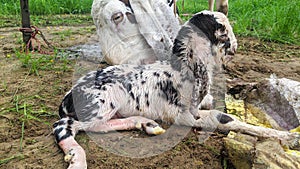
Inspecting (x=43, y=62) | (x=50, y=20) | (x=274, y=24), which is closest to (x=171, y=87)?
(x=43, y=62)

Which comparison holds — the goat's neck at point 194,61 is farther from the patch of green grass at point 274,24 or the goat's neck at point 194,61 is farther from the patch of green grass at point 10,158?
the patch of green grass at point 274,24

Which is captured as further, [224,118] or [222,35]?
[222,35]

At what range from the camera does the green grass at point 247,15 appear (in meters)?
5.29

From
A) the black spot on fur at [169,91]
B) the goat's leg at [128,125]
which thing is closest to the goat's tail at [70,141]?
the goat's leg at [128,125]

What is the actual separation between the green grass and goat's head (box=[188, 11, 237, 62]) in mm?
2904

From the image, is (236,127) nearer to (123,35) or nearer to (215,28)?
(215,28)

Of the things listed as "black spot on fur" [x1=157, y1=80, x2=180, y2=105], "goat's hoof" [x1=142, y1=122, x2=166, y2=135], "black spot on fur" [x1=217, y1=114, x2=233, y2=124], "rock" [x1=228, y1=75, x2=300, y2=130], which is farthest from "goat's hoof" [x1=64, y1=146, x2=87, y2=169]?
"rock" [x1=228, y1=75, x2=300, y2=130]

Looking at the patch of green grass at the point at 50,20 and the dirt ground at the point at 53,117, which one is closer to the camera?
the dirt ground at the point at 53,117

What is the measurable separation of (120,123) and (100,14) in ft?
4.76

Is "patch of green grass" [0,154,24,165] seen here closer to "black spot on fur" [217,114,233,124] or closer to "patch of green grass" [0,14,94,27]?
"black spot on fur" [217,114,233,124]

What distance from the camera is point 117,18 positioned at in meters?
3.29

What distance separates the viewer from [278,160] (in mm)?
1772

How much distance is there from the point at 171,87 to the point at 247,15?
4.59 metres

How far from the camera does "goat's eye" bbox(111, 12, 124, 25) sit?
327cm
